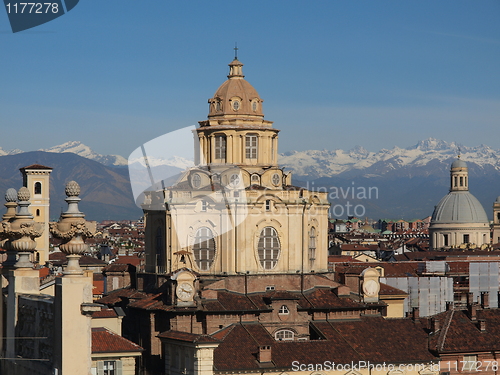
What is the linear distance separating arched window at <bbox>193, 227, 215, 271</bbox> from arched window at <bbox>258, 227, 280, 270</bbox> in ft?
8.11

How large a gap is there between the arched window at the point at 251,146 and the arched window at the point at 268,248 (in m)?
4.30

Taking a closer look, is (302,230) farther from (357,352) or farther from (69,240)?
(69,240)

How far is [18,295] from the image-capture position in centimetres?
2914

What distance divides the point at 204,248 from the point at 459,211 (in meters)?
118

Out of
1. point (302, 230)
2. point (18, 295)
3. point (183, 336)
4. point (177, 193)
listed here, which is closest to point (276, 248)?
point (302, 230)

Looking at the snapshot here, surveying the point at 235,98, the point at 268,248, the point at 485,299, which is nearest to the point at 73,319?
the point at 268,248

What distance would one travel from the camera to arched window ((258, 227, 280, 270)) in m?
57.3

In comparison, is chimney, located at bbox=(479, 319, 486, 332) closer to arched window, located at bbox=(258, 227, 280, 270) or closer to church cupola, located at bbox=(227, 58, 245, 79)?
arched window, located at bbox=(258, 227, 280, 270)

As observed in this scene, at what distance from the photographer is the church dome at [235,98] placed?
60.2m

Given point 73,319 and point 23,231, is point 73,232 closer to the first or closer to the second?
point 73,319

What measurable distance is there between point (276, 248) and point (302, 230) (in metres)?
1.72

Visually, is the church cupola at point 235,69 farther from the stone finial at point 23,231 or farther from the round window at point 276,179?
the stone finial at point 23,231

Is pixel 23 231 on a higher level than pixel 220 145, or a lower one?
lower

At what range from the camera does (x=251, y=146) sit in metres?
59.5
